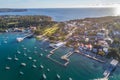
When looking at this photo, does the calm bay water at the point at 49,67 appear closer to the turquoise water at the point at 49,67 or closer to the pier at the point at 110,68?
the turquoise water at the point at 49,67

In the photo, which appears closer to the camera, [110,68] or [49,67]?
[110,68]

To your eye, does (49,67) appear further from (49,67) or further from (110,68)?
Result: (110,68)

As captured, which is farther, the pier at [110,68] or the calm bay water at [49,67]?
the pier at [110,68]

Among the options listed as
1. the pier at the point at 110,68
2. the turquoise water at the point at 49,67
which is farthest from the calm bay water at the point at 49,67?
the pier at the point at 110,68

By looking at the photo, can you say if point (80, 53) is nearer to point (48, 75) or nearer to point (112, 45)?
point (112, 45)

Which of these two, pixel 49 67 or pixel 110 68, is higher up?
pixel 110 68

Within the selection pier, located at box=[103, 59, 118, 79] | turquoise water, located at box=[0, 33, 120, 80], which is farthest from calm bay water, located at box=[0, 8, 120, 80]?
pier, located at box=[103, 59, 118, 79]

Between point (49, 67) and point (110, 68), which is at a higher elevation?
point (110, 68)

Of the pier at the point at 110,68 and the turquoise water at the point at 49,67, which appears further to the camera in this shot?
the pier at the point at 110,68

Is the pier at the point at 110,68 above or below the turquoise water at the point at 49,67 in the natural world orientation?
above

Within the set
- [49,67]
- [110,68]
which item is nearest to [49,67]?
[49,67]

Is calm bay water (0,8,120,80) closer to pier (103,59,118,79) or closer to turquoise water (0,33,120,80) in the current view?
turquoise water (0,33,120,80)
